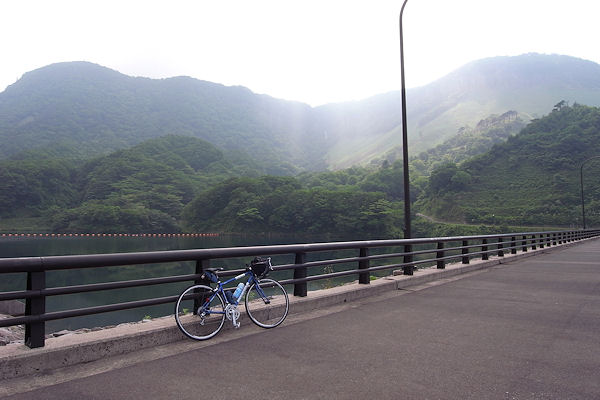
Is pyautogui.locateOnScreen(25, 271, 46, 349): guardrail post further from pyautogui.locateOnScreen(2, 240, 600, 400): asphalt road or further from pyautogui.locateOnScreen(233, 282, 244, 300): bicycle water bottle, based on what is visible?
pyautogui.locateOnScreen(233, 282, 244, 300): bicycle water bottle

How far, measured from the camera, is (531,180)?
133m

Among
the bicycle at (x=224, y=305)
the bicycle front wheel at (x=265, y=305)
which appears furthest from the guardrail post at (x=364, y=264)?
the bicycle at (x=224, y=305)

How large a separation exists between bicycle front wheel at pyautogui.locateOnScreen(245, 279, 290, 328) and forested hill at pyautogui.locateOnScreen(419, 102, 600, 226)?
11690 cm

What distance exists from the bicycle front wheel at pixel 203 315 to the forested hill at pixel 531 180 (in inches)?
4646

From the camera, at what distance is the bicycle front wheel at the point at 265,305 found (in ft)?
19.6

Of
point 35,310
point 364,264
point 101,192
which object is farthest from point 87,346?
point 101,192

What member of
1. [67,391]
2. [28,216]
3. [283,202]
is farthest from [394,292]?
[28,216]

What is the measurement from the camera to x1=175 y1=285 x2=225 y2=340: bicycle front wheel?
533 cm

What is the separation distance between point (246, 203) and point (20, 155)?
4730 inches

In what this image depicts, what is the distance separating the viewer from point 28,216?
450ft

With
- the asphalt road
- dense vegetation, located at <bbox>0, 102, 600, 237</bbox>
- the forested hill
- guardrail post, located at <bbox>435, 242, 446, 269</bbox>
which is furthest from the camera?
dense vegetation, located at <bbox>0, 102, 600, 237</bbox>

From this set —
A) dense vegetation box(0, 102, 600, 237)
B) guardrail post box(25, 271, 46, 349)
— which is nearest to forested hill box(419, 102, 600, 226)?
dense vegetation box(0, 102, 600, 237)

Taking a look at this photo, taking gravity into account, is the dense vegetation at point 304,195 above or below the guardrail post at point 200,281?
above

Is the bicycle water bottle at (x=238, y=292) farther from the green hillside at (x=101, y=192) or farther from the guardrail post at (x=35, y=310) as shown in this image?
the green hillside at (x=101, y=192)
